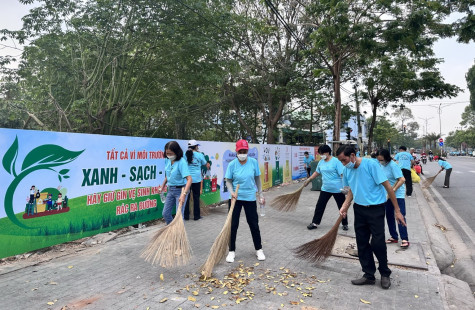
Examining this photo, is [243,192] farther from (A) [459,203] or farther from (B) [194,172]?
(A) [459,203]

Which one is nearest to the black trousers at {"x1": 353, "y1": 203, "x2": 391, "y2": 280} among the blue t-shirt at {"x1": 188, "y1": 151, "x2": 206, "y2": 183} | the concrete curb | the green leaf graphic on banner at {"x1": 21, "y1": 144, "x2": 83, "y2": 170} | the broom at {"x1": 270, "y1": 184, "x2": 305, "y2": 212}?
the concrete curb

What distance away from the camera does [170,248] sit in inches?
140

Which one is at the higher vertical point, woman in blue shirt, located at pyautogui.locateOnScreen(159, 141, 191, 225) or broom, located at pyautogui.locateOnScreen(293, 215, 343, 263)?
woman in blue shirt, located at pyautogui.locateOnScreen(159, 141, 191, 225)

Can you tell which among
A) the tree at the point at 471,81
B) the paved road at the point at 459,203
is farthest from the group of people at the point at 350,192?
the tree at the point at 471,81

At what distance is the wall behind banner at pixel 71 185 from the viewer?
3.91 metres

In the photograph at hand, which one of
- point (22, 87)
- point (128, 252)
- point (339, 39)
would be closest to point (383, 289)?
point (128, 252)

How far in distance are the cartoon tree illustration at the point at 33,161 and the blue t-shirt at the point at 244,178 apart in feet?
8.04

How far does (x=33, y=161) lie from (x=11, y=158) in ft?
0.95

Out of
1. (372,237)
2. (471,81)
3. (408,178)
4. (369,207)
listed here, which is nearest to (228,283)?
(372,237)

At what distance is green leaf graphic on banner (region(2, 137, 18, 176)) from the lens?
383cm

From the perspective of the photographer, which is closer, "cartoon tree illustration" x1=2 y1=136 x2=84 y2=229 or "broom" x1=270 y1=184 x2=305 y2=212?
"cartoon tree illustration" x1=2 y1=136 x2=84 y2=229

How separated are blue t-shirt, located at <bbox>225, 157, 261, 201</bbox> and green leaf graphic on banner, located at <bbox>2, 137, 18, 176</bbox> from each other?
272 centimetres

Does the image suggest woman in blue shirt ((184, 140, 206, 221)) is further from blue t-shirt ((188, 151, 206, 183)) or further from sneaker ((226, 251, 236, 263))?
sneaker ((226, 251, 236, 263))

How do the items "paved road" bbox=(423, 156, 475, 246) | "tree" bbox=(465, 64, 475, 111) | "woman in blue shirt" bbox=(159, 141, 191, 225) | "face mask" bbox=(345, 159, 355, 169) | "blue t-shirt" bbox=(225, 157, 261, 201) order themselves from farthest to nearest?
"tree" bbox=(465, 64, 475, 111) < "paved road" bbox=(423, 156, 475, 246) < "woman in blue shirt" bbox=(159, 141, 191, 225) < "blue t-shirt" bbox=(225, 157, 261, 201) < "face mask" bbox=(345, 159, 355, 169)
